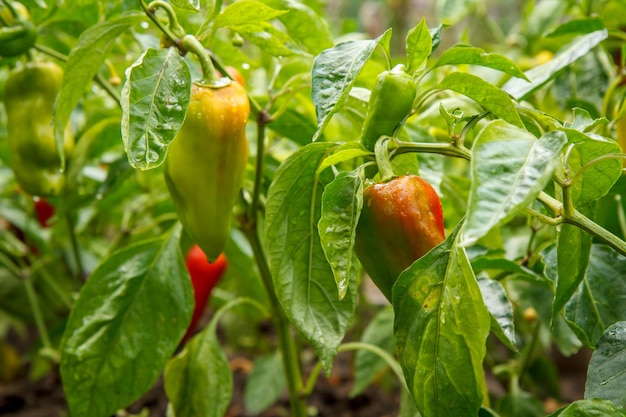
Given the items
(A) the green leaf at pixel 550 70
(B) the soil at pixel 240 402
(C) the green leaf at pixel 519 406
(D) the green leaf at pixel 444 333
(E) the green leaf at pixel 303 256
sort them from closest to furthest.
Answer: (D) the green leaf at pixel 444 333
(E) the green leaf at pixel 303 256
(A) the green leaf at pixel 550 70
(C) the green leaf at pixel 519 406
(B) the soil at pixel 240 402

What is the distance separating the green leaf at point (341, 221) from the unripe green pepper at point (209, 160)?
140mm

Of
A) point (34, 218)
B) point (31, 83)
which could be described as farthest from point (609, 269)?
point (34, 218)

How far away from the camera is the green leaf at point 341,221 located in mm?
474

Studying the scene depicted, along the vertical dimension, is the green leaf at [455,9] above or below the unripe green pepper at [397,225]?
below

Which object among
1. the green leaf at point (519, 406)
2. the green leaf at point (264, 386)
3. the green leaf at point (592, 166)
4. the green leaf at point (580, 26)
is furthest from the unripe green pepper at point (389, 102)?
the green leaf at point (264, 386)

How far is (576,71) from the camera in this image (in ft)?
3.39

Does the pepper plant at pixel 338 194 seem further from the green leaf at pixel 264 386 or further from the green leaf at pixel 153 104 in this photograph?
the green leaf at pixel 264 386

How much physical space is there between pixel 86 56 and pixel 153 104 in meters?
0.13

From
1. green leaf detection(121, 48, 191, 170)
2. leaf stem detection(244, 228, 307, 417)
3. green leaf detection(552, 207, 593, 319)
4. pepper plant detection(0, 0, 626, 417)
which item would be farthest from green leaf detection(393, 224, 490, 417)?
leaf stem detection(244, 228, 307, 417)

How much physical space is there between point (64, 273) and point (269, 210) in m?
0.97

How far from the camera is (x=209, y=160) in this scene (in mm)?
593

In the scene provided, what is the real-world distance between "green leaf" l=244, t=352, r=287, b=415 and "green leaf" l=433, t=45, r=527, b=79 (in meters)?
0.80

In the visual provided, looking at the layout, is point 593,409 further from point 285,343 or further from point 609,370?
point 285,343

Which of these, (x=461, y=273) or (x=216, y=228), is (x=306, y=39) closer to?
(x=216, y=228)
